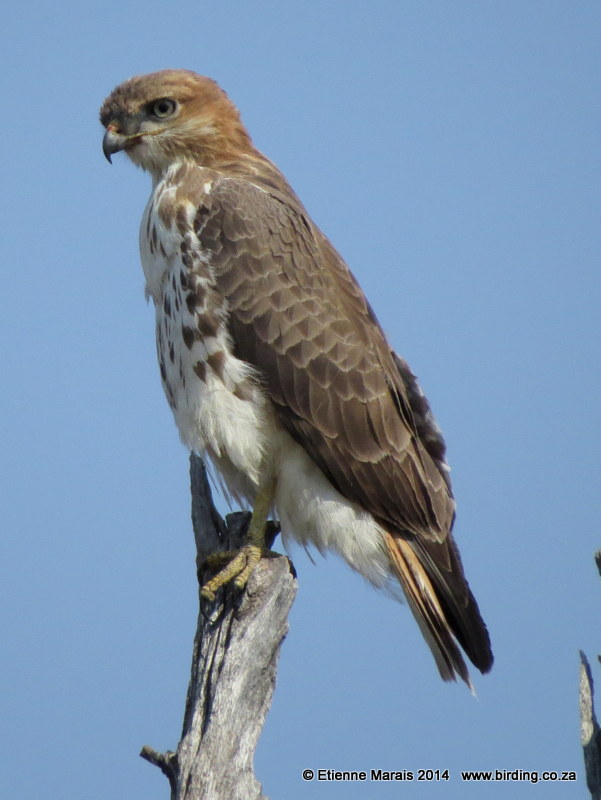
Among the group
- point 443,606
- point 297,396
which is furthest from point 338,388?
point 443,606

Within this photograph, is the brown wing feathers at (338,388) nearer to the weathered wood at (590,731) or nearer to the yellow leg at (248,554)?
the yellow leg at (248,554)

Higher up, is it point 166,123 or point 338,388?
point 166,123

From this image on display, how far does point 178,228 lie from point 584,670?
279cm

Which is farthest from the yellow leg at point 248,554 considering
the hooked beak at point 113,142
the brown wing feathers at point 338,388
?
the hooked beak at point 113,142

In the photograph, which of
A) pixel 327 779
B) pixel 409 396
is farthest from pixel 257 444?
pixel 327 779

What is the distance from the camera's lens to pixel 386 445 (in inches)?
220

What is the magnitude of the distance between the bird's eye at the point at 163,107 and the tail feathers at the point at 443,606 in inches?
100.0

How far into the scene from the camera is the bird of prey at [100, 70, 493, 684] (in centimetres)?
543

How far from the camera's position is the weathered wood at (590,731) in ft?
14.9

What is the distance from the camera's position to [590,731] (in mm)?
4617

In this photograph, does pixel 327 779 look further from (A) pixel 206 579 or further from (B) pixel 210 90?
(B) pixel 210 90

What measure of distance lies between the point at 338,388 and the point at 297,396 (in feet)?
0.74

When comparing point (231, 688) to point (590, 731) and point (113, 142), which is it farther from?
point (113, 142)

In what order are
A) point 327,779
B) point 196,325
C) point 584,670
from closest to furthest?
point 584,670 → point 196,325 → point 327,779
